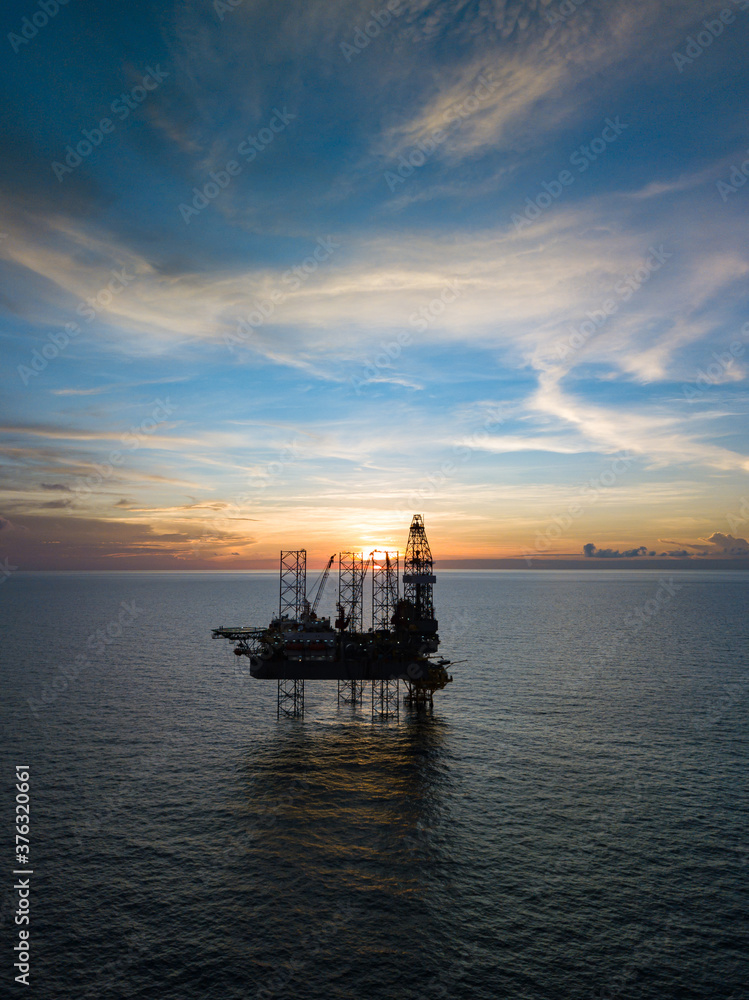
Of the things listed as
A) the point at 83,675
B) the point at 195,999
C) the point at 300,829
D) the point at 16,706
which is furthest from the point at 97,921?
the point at 83,675

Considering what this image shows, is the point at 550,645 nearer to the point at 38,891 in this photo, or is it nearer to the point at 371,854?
the point at 371,854

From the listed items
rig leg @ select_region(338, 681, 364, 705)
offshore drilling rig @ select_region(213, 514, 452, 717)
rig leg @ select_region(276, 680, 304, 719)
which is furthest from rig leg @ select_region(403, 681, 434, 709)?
rig leg @ select_region(276, 680, 304, 719)

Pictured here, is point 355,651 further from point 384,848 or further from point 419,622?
point 384,848

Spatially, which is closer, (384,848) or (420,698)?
(384,848)

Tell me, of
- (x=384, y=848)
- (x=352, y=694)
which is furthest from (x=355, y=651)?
(x=384, y=848)

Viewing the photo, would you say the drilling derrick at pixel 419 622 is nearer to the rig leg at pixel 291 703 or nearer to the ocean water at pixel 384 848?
the ocean water at pixel 384 848
